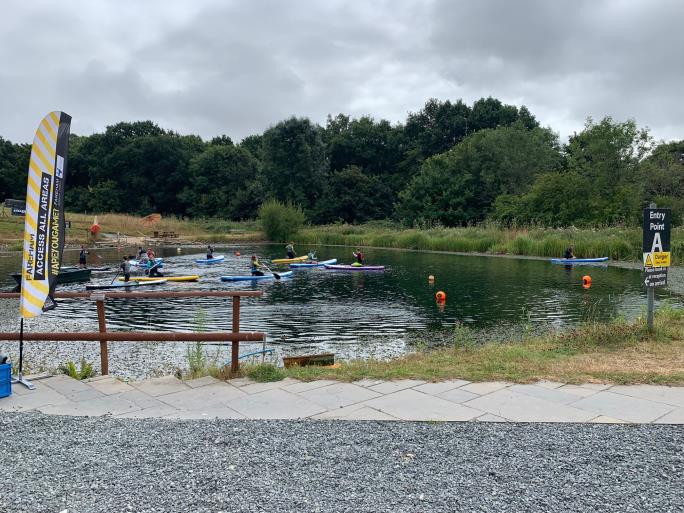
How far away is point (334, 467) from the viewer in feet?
11.9

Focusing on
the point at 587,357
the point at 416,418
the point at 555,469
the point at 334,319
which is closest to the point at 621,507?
the point at 555,469

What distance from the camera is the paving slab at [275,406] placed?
15.7ft

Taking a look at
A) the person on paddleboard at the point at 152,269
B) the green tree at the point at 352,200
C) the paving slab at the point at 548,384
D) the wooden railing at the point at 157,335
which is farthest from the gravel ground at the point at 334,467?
the green tree at the point at 352,200

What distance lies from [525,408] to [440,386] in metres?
0.98

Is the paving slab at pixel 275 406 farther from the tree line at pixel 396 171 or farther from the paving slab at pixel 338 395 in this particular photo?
the tree line at pixel 396 171

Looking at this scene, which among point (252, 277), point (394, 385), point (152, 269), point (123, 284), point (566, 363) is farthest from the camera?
point (152, 269)

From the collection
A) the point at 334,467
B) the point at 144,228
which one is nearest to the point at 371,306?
the point at 334,467

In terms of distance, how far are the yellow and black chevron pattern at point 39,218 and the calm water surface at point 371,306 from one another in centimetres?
558

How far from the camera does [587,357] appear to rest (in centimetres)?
714

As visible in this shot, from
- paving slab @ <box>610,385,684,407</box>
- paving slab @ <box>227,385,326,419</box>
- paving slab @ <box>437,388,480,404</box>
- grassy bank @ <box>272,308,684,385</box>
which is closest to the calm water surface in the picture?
grassy bank @ <box>272,308,684,385</box>

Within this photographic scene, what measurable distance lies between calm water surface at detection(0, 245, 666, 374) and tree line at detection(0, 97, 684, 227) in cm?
1813

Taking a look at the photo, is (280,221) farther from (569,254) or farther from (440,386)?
(440,386)

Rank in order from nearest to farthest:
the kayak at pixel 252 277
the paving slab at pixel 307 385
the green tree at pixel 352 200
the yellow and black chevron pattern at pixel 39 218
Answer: the paving slab at pixel 307 385
the yellow and black chevron pattern at pixel 39 218
the kayak at pixel 252 277
the green tree at pixel 352 200

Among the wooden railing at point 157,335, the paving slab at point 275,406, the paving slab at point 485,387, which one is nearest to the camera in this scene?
the paving slab at point 275,406
